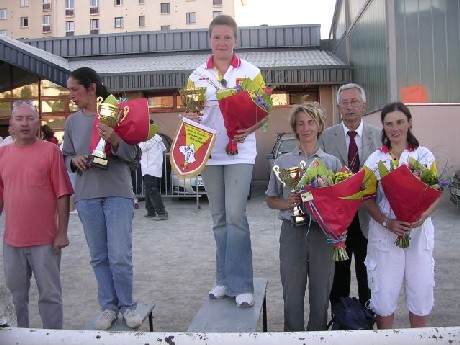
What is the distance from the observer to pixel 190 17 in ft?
212

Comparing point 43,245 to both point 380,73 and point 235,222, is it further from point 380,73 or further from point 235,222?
point 380,73

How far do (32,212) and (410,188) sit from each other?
2489 millimetres

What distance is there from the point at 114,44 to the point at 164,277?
16773 millimetres

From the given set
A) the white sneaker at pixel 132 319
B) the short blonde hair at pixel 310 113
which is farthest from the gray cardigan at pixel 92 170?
the short blonde hair at pixel 310 113

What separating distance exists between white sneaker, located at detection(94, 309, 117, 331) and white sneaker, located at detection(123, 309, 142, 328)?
8 cm

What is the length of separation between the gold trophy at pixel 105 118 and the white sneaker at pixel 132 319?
3.30ft

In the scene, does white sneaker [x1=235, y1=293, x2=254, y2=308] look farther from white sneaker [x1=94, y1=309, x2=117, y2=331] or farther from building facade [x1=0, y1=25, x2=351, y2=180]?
building facade [x1=0, y1=25, x2=351, y2=180]

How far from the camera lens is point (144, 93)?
58.7 ft

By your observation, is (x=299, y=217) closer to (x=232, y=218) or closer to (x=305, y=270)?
(x=305, y=270)

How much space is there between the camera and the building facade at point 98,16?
6362 cm

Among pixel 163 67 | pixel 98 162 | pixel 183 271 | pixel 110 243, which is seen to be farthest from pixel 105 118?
pixel 163 67

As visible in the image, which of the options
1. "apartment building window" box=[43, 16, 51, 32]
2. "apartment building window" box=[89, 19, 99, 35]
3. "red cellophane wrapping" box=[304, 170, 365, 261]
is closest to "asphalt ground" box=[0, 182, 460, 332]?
"red cellophane wrapping" box=[304, 170, 365, 261]

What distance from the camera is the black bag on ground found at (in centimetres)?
351

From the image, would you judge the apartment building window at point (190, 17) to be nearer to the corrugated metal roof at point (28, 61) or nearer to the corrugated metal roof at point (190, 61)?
the corrugated metal roof at point (190, 61)
